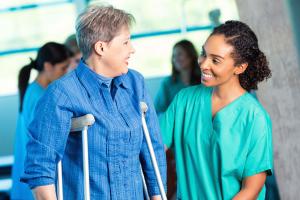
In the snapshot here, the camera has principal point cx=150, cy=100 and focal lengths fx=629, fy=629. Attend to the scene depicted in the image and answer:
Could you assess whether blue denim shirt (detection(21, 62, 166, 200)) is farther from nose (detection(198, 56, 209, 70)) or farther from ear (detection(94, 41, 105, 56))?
nose (detection(198, 56, 209, 70))

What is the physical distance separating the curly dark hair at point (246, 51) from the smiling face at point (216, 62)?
22mm

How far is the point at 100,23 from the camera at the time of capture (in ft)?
5.54

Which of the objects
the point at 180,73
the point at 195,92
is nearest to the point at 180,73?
the point at 180,73

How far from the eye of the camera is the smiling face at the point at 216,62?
6.77 ft

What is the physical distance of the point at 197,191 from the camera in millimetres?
2092

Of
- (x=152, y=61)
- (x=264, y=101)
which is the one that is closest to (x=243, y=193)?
(x=264, y=101)

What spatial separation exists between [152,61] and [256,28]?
355 cm

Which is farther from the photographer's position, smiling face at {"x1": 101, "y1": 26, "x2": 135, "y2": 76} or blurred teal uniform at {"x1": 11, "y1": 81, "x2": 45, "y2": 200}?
blurred teal uniform at {"x1": 11, "y1": 81, "x2": 45, "y2": 200}

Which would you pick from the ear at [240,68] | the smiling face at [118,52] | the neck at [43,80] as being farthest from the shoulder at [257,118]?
the neck at [43,80]

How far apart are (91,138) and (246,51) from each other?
69cm

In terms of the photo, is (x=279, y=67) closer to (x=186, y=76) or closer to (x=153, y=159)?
(x=153, y=159)

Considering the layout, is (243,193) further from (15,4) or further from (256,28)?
(15,4)

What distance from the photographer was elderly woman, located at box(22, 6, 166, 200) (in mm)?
1672

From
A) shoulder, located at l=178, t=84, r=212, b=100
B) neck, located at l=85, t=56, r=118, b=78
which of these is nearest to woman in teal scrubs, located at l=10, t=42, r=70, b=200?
shoulder, located at l=178, t=84, r=212, b=100
